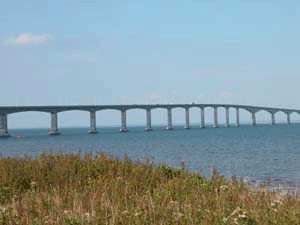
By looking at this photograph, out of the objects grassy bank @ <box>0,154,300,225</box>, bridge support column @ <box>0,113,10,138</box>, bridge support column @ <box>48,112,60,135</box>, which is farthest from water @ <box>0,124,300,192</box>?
bridge support column @ <box>48,112,60,135</box>

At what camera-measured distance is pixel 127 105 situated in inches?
5955

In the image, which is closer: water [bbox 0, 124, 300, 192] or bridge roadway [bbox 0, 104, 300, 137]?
water [bbox 0, 124, 300, 192]

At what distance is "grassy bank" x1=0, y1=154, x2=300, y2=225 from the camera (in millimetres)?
7535

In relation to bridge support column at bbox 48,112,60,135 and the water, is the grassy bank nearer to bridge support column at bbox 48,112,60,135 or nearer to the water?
the water

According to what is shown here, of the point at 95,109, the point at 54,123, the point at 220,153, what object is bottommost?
the point at 220,153

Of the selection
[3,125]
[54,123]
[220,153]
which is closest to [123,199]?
[220,153]

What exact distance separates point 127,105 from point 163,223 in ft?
473

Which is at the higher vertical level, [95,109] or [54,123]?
[95,109]

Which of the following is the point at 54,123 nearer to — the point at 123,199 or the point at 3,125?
the point at 3,125

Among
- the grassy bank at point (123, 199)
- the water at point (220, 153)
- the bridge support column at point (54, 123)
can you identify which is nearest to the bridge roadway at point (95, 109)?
the bridge support column at point (54, 123)

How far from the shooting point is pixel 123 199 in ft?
31.2

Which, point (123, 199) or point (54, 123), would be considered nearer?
point (123, 199)

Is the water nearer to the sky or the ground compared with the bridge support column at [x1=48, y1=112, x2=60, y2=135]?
nearer to the ground

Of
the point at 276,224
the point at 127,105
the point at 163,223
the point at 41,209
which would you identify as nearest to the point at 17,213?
the point at 41,209
